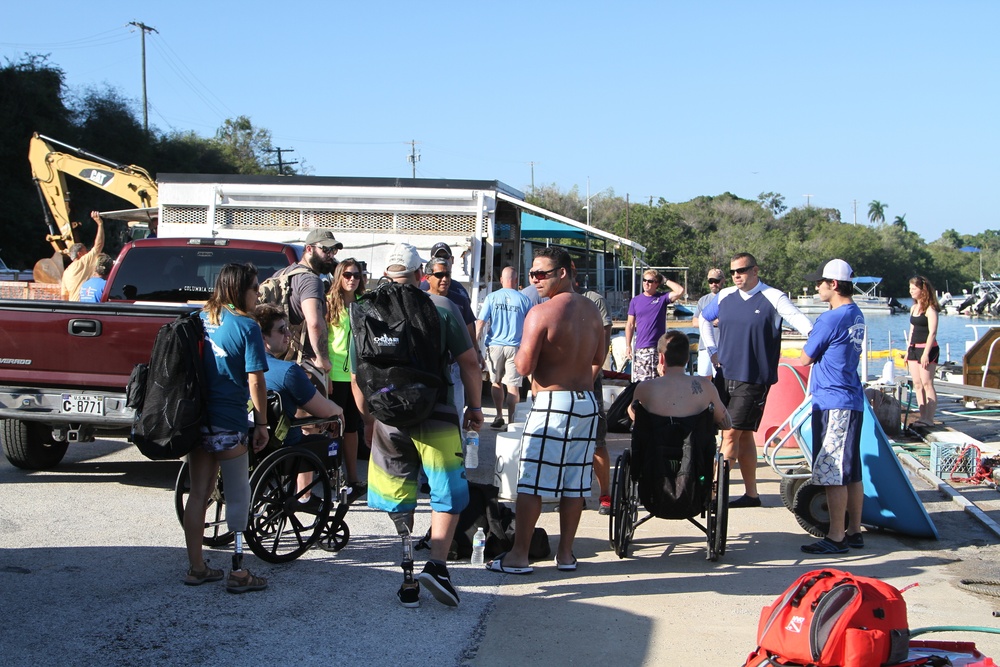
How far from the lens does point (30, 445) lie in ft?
26.0

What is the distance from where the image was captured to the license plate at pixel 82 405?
23.1 feet

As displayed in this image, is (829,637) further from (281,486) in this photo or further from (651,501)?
(281,486)

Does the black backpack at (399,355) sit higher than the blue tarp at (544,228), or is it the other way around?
the blue tarp at (544,228)

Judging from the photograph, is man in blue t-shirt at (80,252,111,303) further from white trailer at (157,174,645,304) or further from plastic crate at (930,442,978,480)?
plastic crate at (930,442,978,480)

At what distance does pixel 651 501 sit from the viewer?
19.3ft

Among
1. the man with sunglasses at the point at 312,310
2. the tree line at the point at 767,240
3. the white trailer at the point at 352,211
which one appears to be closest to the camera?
the man with sunglasses at the point at 312,310

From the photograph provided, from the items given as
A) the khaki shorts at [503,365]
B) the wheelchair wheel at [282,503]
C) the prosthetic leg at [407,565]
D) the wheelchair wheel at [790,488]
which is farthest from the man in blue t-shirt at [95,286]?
the wheelchair wheel at [790,488]

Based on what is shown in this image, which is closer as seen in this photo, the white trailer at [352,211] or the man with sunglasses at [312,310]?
the man with sunglasses at [312,310]

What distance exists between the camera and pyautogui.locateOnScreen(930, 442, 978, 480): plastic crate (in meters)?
8.70

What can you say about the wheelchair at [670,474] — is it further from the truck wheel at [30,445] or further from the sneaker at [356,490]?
the truck wheel at [30,445]

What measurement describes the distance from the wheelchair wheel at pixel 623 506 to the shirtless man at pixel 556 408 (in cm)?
28

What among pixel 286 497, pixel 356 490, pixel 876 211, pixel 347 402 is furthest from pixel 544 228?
pixel 876 211

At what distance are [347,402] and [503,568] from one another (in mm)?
2273

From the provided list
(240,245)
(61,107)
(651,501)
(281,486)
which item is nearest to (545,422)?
(651,501)
